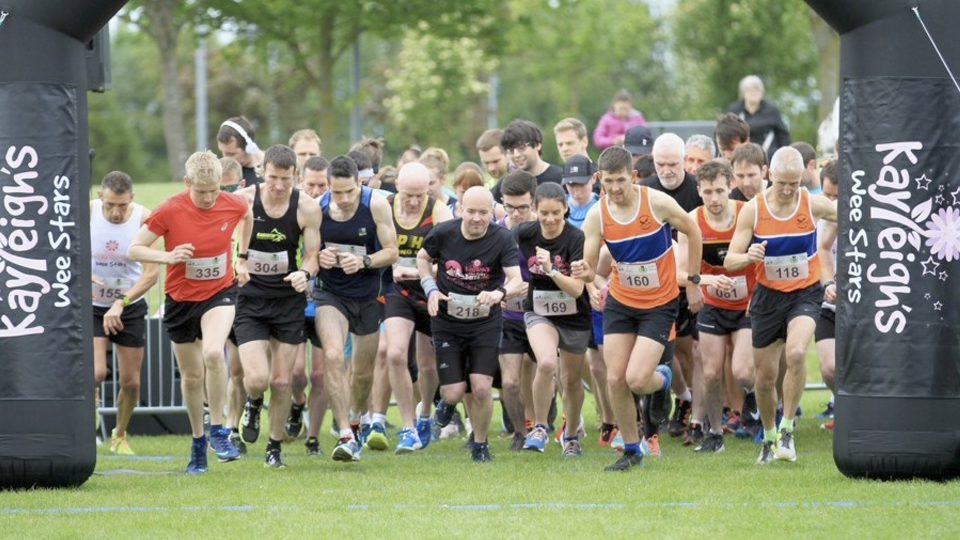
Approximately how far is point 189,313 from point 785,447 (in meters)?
4.28

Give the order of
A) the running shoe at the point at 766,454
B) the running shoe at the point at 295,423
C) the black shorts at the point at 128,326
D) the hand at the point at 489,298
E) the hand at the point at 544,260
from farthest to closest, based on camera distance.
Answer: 1. the running shoe at the point at 295,423
2. the black shorts at the point at 128,326
3. the hand at the point at 544,260
4. the hand at the point at 489,298
5. the running shoe at the point at 766,454

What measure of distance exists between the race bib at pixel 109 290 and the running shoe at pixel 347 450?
9.13 ft

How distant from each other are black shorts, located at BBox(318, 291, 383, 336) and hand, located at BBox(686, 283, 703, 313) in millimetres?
2505

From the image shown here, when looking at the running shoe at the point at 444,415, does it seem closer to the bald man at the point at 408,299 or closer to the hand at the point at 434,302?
the bald man at the point at 408,299

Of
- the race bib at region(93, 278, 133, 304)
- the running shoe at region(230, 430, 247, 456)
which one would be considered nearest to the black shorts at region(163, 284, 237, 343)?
the running shoe at region(230, 430, 247, 456)

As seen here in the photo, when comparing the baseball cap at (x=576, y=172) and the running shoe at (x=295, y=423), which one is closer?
the baseball cap at (x=576, y=172)

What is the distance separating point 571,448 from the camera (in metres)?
12.1

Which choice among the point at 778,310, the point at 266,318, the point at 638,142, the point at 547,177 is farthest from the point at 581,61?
the point at 778,310

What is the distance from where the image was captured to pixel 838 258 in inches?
394

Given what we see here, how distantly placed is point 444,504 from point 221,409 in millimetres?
2666

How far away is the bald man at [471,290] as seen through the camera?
456 inches

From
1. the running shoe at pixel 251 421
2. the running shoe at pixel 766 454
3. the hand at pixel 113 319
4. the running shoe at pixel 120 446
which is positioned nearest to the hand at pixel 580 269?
the running shoe at pixel 766 454

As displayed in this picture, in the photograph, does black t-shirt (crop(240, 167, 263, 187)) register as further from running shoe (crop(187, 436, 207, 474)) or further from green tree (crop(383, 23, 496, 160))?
green tree (crop(383, 23, 496, 160))

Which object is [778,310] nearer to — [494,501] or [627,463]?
[627,463]
